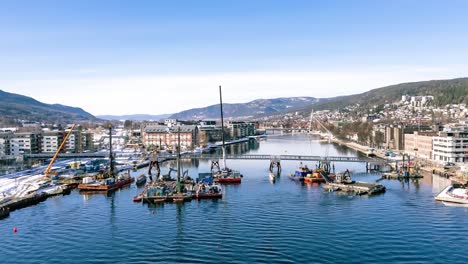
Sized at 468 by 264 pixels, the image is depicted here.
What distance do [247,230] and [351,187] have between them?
11.3 metres

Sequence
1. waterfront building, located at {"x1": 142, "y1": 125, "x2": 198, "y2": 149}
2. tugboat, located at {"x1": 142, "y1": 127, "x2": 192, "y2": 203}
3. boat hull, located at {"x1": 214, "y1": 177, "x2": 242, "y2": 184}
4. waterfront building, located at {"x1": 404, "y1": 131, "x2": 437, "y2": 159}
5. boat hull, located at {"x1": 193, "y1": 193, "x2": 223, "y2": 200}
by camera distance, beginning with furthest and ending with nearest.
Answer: waterfront building, located at {"x1": 142, "y1": 125, "x2": 198, "y2": 149} → waterfront building, located at {"x1": 404, "y1": 131, "x2": 437, "y2": 159} → boat hull, located at {"x1": 214, "y1": 177, "x2": 242, "y2": 184} → boat hull, located at {"x1": 193, "y1": 193, "x2": 223, "y2": 200} → tugboat, located at {"x1": 142, "y1": 127, "x2": 192, "y2": 203}

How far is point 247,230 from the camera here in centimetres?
1834

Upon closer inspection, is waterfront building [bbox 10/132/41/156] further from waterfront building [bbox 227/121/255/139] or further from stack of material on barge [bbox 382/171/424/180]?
waterfront building [bbox 227/121/255/139]

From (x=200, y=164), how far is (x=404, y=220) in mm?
28260

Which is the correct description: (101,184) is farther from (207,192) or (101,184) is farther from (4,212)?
(4,212)

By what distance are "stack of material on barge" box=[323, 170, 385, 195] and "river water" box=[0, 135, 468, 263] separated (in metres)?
0.95

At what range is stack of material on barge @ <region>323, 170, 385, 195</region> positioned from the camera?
2667cm

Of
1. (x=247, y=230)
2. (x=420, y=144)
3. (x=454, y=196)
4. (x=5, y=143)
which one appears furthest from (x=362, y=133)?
(x=247, y=230)

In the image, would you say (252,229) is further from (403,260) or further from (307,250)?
(403,260)

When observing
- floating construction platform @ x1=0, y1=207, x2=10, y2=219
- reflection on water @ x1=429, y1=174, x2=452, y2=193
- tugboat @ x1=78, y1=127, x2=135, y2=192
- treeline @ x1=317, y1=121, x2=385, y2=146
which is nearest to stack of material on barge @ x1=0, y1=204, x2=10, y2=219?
floating construction platform @ x1=0, y1=207, x2=10, y2=219

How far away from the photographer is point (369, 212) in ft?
70.3

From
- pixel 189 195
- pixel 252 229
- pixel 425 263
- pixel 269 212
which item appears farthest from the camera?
pixel 189 195

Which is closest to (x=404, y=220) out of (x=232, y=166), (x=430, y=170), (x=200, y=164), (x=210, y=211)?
(x=210, y=211)

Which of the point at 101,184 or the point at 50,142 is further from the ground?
the point at 50,142
